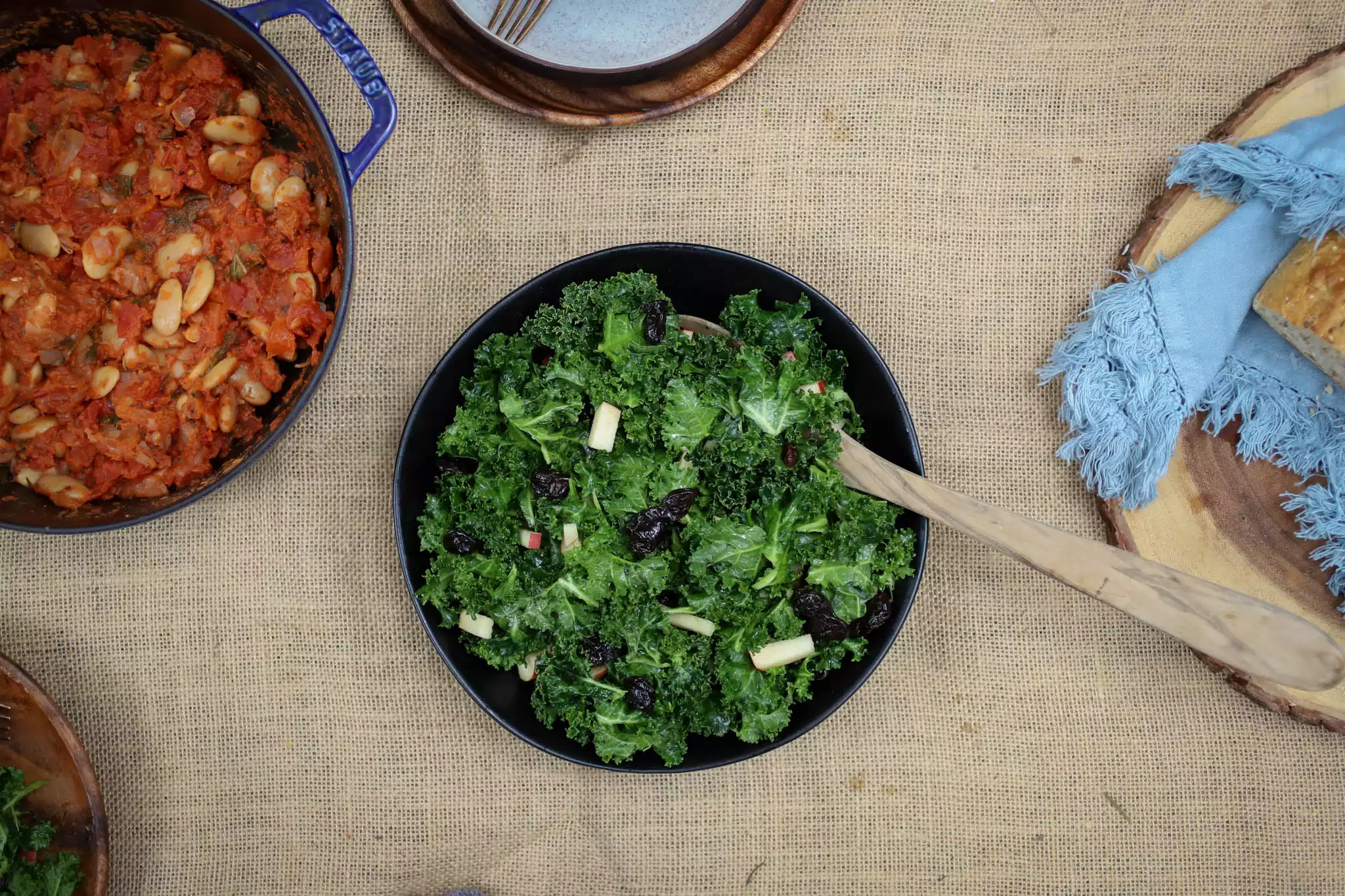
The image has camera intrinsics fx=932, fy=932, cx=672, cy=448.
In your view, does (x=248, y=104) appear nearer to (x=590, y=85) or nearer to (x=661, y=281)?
(x=590, y=85)

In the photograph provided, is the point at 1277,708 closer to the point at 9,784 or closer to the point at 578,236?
the point at 578,236

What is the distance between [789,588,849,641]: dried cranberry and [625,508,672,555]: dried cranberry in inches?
14.7

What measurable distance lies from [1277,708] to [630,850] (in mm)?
1857

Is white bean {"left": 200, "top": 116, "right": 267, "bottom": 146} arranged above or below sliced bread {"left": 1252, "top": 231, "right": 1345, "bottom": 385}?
above

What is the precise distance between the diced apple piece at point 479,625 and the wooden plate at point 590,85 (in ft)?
4.50

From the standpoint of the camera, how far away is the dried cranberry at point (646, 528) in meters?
2.21

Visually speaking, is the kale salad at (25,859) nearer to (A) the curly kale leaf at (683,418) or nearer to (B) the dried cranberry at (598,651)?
(B) the dried cranberry at (598,651)

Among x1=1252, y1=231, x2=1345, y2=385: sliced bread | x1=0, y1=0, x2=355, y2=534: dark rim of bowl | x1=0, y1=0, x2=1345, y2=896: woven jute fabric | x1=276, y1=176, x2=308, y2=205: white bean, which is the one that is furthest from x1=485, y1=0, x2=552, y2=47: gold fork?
x1=1252, y1=231, x2=1345, y2=385: sliced bread

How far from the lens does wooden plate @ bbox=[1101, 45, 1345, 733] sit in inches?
101

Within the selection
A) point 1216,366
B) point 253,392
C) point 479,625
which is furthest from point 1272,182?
point 253,392

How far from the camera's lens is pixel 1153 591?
2.07 m

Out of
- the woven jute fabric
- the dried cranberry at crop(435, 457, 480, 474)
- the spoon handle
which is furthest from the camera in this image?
the woven jute fabric

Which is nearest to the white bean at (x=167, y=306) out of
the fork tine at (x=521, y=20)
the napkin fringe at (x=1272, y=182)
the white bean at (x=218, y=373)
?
the white bean at (x=218, y=373)

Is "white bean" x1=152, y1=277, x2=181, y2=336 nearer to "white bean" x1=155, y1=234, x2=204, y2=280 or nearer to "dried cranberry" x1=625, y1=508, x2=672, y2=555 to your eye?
"white bean" x1=155, y1=234, x2=204, y2=280
